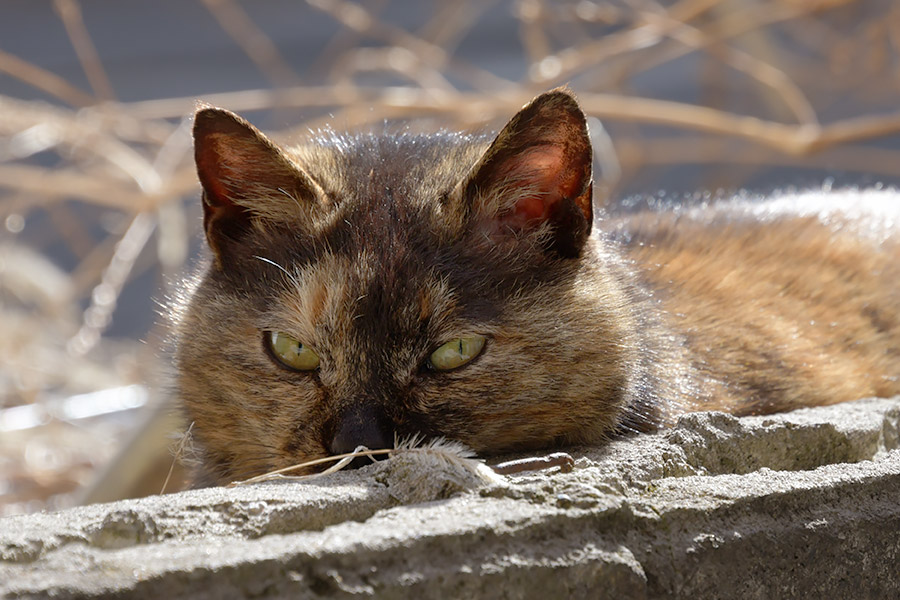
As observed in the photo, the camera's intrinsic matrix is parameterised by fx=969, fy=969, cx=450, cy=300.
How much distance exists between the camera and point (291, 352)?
5.45 ft

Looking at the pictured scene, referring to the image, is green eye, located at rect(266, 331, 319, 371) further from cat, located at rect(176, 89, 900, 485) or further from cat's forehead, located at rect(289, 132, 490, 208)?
cat's forehead, located at rect(289, 132, 490, 208)

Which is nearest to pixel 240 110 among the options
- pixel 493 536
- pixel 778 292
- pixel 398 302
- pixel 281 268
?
pixel 778 292

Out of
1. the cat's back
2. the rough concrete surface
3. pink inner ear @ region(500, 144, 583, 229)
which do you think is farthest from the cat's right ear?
the cat's back

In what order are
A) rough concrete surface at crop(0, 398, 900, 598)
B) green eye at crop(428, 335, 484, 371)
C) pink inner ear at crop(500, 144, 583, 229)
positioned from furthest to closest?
pink inner ear at crop(500, 144, 583, 229)
green eye at crop(428, 335, 484, 371)
rough concrete surface at crop(0, 398, 900, 598)

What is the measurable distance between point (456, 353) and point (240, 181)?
0.56 m

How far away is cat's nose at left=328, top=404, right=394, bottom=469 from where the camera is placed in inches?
58.4

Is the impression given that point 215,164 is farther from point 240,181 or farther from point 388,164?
point 388,164

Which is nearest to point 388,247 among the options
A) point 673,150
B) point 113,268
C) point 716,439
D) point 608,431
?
point 608,431

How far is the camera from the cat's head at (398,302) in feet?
5.16

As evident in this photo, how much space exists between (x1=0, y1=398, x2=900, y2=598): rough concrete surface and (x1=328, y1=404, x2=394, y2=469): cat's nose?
3.8 inches

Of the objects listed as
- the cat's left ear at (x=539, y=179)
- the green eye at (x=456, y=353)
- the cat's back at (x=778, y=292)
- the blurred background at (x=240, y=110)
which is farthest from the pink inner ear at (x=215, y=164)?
the cat's back at (x=778, y=292)

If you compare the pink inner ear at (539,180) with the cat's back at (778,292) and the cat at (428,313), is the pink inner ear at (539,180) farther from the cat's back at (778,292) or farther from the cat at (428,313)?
the cat's back at (778,292)

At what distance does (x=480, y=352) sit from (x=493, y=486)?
1.23 feet

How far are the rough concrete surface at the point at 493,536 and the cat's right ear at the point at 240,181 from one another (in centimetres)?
60
